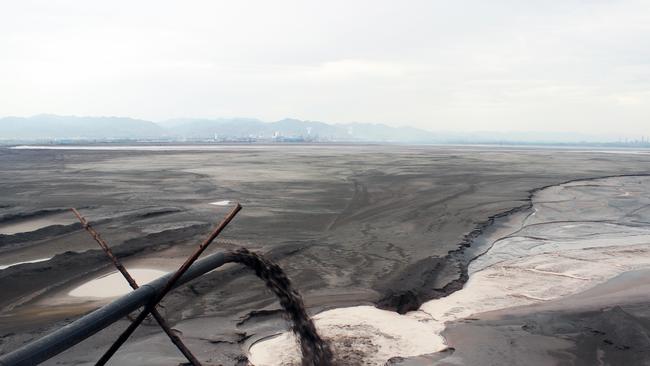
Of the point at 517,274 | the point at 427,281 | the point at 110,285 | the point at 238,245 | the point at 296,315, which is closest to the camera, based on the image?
the point at 296,315

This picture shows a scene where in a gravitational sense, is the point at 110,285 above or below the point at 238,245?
below

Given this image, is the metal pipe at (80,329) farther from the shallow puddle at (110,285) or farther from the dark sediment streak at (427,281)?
the shallow puddle at (110,285)

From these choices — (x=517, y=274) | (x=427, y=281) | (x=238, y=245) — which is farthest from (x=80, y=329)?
(x=517, y=274)

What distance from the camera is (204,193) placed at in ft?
87.3

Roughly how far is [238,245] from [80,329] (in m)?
10.8

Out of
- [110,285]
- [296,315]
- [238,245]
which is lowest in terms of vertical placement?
[110,285]

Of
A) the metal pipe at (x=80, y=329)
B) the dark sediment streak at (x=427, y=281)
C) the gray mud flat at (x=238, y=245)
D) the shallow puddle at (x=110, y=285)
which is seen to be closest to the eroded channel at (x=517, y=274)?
the dark sediment streak at (x=427, y=281)

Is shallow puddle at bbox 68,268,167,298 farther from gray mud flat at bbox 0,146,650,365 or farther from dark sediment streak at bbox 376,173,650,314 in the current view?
dark sediment streak at bbox 376,173,650,314

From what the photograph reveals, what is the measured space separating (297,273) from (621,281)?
845 centimetres

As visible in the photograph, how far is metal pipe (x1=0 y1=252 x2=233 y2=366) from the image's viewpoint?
151 inches

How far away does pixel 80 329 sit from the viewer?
4.31 metres

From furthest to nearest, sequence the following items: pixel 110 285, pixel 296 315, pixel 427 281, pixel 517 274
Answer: pixel 517 274 < pixel 427 281 < pixel 110 285 < pixel 296 315

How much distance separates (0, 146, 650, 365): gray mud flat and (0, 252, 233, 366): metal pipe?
2.77 meters

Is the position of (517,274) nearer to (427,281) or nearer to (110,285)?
(427,281)
